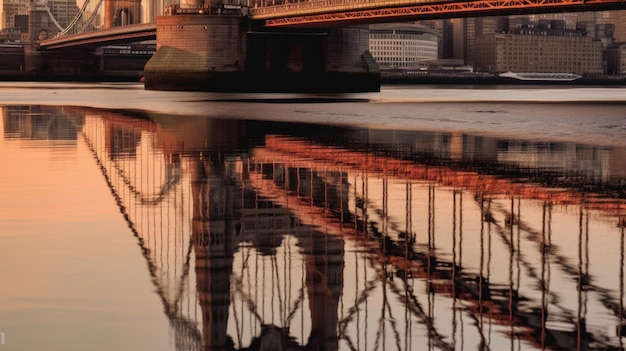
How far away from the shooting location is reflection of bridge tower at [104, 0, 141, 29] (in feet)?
458

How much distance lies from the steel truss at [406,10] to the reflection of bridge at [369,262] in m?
35.4

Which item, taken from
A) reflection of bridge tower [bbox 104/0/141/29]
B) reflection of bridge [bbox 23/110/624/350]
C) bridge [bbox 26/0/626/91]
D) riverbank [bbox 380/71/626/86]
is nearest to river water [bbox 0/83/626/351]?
reflection of bridge [bbox 23/110/624/350]

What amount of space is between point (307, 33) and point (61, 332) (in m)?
71.8

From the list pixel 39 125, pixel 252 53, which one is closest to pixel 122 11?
pixel 252 53

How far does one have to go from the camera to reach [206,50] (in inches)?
2995

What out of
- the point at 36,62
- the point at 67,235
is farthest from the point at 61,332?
the point at 36,62

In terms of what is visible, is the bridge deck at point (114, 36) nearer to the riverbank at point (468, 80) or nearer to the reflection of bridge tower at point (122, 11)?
the reflection of bridge tower at point (122, 11)

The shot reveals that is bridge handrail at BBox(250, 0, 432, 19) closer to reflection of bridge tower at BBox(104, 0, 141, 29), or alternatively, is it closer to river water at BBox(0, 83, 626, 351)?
river water at BBox(0, 83, 626, 351)

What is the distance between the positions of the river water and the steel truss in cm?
3027

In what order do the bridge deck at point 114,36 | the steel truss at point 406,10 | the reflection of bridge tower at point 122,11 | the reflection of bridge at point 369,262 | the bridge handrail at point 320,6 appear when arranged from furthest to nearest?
1. the reflection of bridge tower at point 122,11
2. the bridge deck at point 114,36
3. the bridge handrail at point 320,6
4. the steel truss at point 406,10
5. the reflection of bridge at point 369,262

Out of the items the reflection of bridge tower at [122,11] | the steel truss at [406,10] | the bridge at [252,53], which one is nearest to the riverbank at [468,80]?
the reflection of bridge tower at [122,11]

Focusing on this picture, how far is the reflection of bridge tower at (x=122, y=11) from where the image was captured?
458 ft

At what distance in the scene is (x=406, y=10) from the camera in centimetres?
6031

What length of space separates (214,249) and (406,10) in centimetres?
5200
